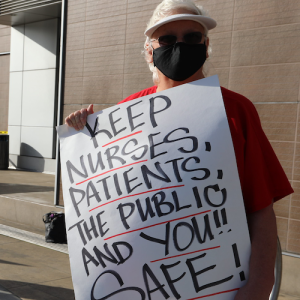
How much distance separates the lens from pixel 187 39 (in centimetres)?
156

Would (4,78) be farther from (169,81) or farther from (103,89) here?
(169,81)

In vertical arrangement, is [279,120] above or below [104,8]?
below

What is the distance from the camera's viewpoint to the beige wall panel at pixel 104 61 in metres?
6.30

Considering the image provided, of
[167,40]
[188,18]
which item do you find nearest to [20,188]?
[167,40]

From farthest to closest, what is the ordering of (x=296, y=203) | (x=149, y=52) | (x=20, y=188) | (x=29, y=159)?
(x=29, y=159) → (x=20, y=188) → (x=296, y=203) → (x=149, y=52)

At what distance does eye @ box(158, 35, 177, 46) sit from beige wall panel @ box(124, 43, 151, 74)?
4.36 meters

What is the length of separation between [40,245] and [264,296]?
534cm

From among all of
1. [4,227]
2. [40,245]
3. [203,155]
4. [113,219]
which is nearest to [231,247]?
[203,155]

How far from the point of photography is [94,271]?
4.93ft

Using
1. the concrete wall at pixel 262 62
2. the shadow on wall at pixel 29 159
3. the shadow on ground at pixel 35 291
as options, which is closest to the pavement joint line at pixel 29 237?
the shadow on ground at pixel 35 291

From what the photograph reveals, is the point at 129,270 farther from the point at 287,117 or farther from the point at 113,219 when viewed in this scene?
the point at 287,117

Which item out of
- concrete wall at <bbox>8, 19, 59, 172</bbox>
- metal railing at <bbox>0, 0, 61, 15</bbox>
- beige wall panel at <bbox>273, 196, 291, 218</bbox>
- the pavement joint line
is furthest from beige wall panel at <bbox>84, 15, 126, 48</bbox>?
concrete wall at <bbox>8, 19, 59, 172</bbox>

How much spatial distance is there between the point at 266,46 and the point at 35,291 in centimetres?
349

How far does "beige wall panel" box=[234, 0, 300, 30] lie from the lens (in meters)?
4.41
